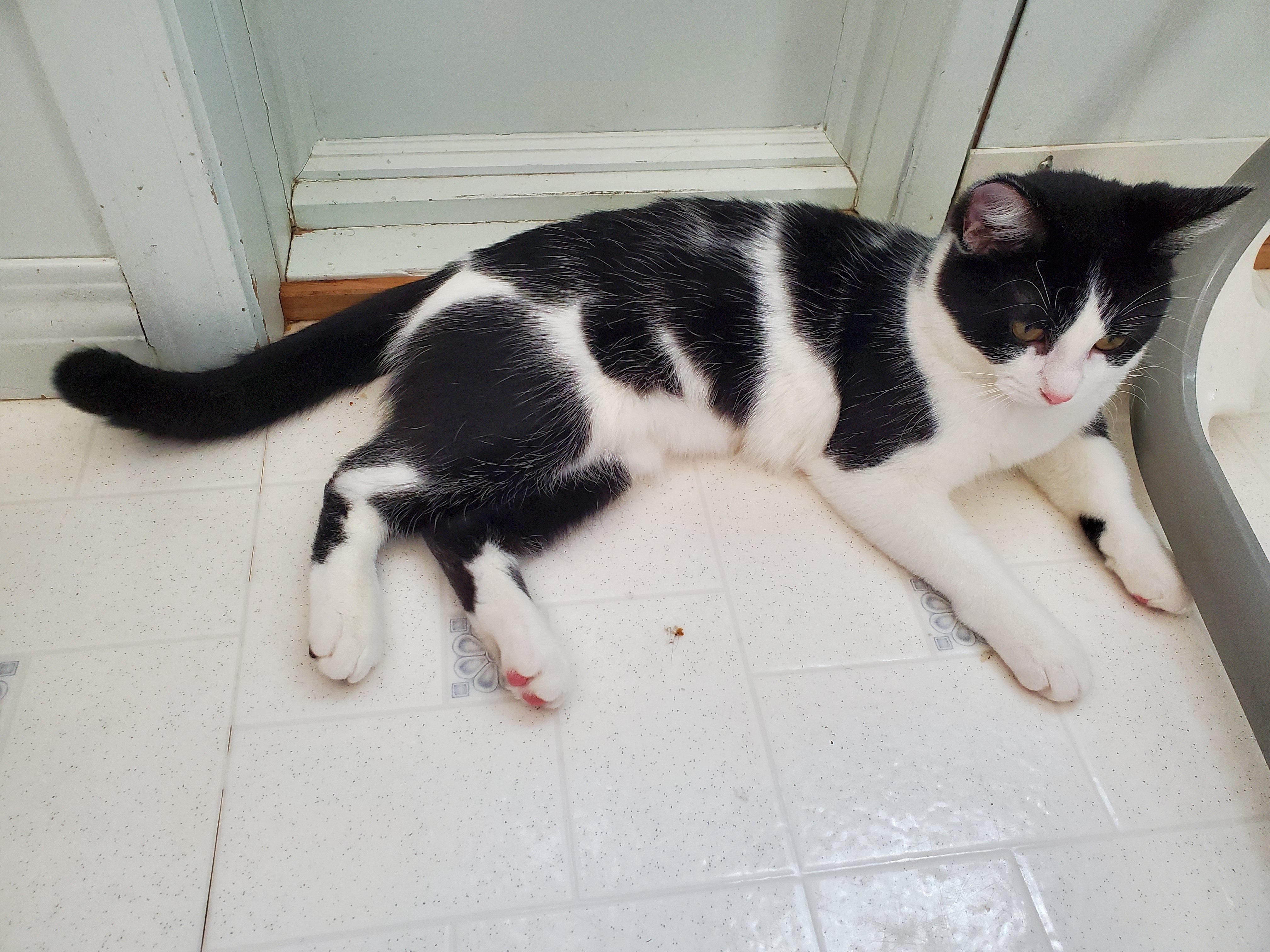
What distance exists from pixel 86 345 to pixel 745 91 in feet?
4.26

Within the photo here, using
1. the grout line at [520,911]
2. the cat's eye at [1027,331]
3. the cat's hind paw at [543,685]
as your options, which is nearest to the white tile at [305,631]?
the cat's hind paw at [543,685]

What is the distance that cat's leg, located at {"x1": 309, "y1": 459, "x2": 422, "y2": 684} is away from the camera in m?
1.04

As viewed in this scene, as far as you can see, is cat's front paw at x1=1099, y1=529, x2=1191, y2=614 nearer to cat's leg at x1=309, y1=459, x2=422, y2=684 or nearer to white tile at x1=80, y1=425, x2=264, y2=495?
Result: cat's leg at x1=309, y1=459, x2=422, y2=684

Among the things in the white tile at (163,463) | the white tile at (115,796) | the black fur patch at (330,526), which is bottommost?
the white tile at (115,796)

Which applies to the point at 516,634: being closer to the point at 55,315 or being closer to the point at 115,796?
the point at 115,796

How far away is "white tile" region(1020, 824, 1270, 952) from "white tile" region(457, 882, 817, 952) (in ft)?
1.01

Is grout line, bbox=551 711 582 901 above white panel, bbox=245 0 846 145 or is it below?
below

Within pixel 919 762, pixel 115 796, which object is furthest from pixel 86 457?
pixel 919 762

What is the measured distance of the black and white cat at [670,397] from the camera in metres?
1.06

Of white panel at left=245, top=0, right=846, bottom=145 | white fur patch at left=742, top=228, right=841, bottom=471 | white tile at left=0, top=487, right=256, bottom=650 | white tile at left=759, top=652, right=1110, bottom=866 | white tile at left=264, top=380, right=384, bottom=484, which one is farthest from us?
white panel at left=245, top=0, right=846, bottom=145

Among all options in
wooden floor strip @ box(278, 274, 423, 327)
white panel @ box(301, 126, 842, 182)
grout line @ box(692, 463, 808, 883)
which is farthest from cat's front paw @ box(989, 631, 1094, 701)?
wooden floor strip @ box(278, 274, 423, 327)

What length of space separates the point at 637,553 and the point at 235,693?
586 millimetres

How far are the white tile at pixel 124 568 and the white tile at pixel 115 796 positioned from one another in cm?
5

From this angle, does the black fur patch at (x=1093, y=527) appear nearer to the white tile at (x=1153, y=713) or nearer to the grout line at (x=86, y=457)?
the white tile at (x=1153, y=713)
